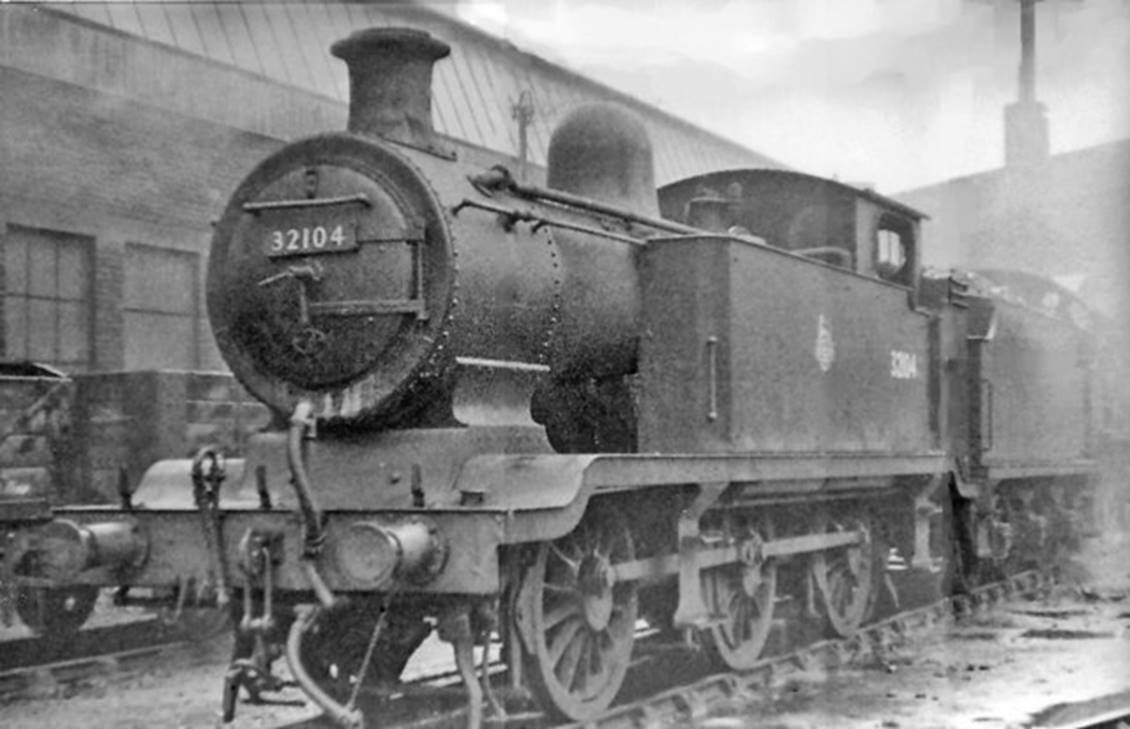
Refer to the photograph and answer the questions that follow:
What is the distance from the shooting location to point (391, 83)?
5.81m

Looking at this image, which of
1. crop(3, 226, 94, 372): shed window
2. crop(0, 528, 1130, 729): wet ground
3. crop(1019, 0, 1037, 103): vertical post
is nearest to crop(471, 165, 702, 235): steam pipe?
crop(0, 528, 1130, 729): wet ground

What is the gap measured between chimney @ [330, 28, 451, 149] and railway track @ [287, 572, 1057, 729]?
2.30 m

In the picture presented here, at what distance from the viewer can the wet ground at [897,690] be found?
6461mm

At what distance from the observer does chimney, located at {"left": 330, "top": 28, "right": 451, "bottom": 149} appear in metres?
5.78

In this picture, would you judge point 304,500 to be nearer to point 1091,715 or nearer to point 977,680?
point 1091,715

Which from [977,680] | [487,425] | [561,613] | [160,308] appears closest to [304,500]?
[487,425]

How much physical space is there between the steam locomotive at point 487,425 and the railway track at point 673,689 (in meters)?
0.14

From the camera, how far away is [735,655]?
7.27 metres

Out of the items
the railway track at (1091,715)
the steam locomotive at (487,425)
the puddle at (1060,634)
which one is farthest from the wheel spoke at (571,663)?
the puddle at (1060,634)

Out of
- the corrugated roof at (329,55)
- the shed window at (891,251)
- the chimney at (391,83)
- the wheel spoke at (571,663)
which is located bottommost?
the wheel spoke at (571,663)

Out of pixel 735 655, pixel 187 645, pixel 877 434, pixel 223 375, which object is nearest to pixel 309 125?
pixel 223 375

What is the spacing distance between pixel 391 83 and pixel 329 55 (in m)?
8.21

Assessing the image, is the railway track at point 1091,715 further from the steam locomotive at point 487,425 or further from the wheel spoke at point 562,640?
the wheel spoke at point 562,640

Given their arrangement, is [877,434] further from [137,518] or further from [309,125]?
[309,125]
